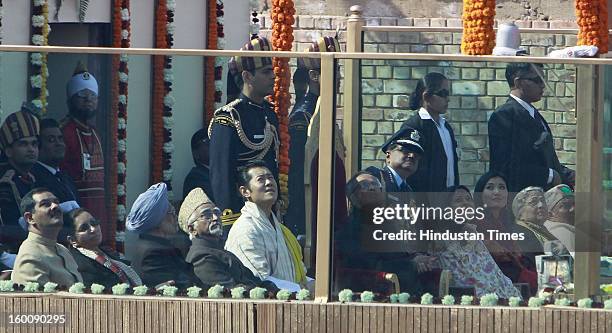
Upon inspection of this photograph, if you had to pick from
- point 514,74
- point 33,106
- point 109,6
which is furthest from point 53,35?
point 514,74

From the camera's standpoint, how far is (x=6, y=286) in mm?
7734

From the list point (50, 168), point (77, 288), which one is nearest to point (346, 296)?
point (77, 288)

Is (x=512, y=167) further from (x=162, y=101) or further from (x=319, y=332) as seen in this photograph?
(x=162, y=101)

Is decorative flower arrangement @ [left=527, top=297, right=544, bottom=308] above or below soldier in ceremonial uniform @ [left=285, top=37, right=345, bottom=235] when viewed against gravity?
below

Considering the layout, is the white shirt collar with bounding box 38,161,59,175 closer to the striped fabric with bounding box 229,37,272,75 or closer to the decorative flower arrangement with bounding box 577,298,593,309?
the striped fabric with bounding box 229,37,272,75

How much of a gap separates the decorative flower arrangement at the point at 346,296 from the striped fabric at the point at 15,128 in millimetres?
1723

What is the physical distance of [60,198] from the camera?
7668 mm

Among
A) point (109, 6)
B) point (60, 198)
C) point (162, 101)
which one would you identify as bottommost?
point (60, 198)

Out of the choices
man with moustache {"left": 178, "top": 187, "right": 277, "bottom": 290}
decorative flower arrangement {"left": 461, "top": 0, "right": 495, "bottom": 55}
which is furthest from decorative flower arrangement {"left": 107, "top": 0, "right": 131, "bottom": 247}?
decorative flower arrangement {"left": 461, "top": 0, "right": 495, "bottom": 55}

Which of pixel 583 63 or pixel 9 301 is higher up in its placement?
pixel 583 63

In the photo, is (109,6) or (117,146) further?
(109,6)

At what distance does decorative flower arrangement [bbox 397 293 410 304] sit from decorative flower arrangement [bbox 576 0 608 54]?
190 cm

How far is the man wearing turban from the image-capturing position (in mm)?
7621

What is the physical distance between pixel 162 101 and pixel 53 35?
4699mm
